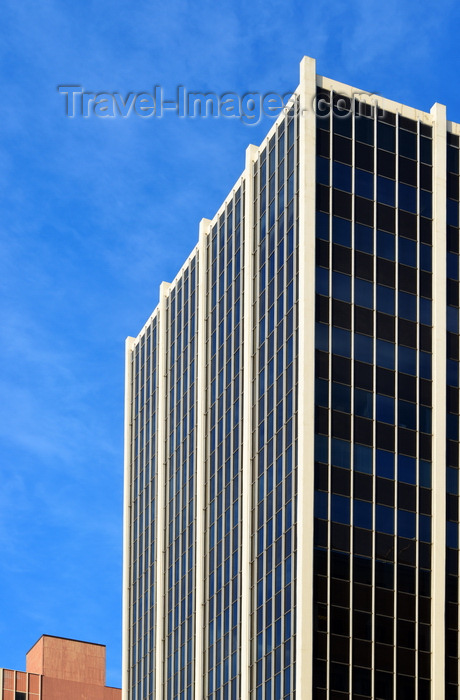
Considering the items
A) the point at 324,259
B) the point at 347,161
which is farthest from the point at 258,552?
the point at 347,161

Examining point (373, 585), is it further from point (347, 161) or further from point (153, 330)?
point (153, 330)

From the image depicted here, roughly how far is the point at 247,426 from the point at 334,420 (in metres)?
10.0

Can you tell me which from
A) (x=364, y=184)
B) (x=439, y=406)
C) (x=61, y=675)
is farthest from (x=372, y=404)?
(x=61, y=675)

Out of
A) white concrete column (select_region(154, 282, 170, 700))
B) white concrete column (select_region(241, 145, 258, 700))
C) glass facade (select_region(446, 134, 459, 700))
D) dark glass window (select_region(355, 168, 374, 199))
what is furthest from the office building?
dark glass window (select_region(355, 168, 374, 199))

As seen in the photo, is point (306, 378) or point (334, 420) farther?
point (334, 420)

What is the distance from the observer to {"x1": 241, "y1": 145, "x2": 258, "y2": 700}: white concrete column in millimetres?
88562

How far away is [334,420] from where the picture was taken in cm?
8475

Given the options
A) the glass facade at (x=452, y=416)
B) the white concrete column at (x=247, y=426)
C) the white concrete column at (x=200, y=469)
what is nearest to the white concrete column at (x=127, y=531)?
the white concrete column at (x=200, y=469)

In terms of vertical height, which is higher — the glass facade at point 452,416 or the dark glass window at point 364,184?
the dark glass window at point 364,184

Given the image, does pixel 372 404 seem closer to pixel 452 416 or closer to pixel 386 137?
pixel 452 416

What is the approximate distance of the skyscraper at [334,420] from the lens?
268 ft

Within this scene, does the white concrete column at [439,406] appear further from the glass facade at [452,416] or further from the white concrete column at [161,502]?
the white concrete column at [161,502]

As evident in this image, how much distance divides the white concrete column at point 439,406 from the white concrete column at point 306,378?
28.0 ft

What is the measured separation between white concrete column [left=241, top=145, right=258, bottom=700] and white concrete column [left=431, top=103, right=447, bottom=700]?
12.4 metres
